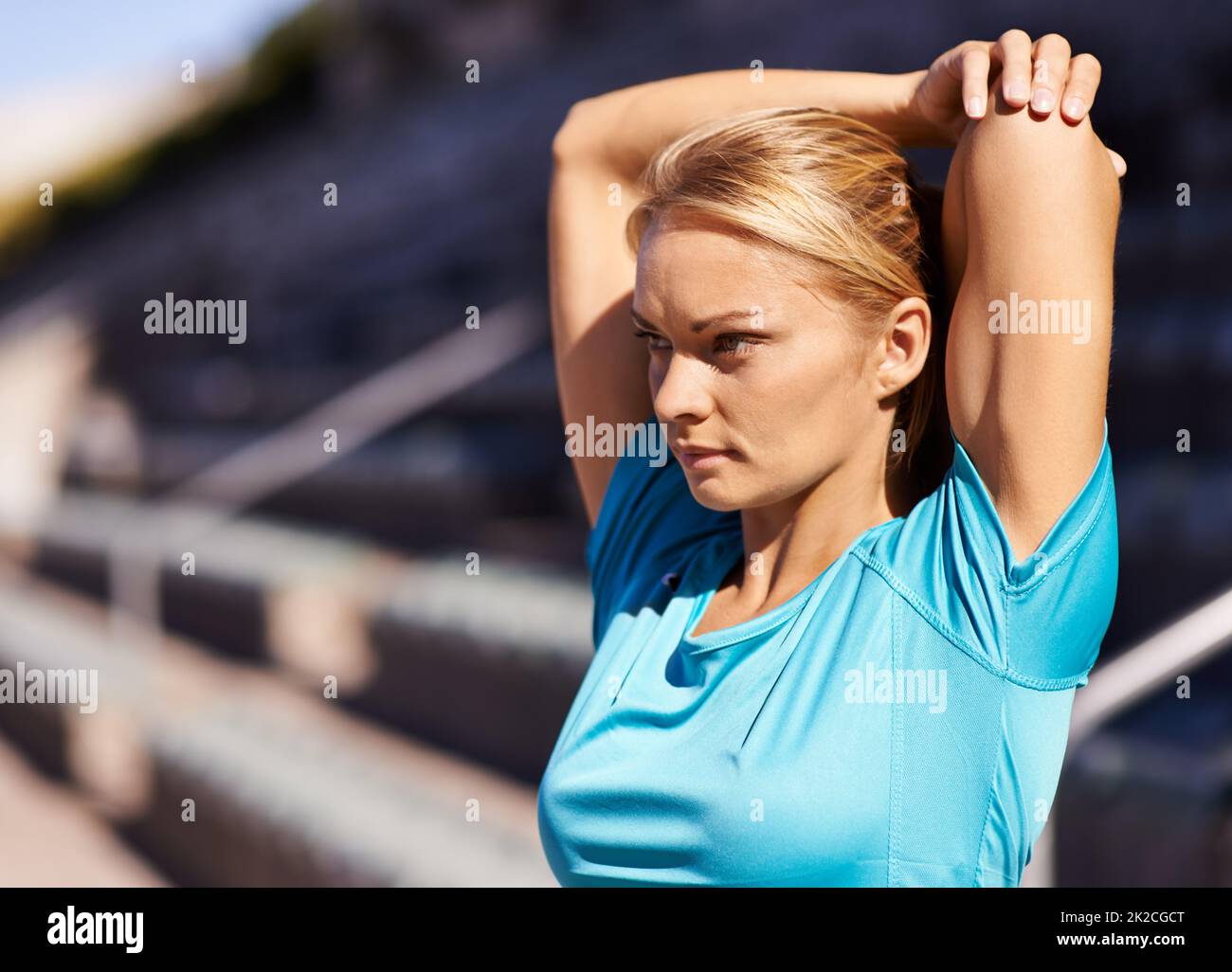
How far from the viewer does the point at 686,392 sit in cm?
117

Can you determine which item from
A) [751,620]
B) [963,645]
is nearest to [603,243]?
[751,620]

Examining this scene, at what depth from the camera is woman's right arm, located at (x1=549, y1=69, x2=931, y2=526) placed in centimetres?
148

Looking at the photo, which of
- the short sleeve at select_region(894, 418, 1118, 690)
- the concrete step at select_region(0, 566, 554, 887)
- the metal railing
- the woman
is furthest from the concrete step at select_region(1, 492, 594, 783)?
the short sleeve at select_region(894, 418, 1118, 690)

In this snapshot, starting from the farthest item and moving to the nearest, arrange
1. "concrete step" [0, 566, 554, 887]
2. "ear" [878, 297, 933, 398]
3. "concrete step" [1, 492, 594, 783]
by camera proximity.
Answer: "concrete step" [1, 492, 594, 783], "concrete step" [0, 566, 554, 887], "ear" [878, 297, 933, 398]

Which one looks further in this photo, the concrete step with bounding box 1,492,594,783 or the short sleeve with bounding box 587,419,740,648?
the concrete step with bounding box 1,492,594,783

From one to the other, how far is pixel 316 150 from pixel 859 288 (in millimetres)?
6724

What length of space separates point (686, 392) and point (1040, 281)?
31cm

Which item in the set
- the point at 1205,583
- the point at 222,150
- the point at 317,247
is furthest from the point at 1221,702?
the point at 222,150

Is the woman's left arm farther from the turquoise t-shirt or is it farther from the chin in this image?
the chin

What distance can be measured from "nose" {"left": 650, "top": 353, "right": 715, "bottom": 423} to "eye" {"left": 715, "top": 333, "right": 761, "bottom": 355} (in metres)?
0.02

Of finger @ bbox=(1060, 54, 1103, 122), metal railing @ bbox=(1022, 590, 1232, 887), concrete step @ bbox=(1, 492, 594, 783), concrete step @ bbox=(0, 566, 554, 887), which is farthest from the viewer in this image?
concrete step @ bbox=(1, 492, 594, 783)

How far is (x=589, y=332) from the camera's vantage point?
5.05 feet

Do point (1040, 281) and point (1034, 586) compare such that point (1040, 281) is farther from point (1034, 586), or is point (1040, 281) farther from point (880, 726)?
point (880, 726)

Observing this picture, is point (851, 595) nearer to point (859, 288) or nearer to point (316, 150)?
point (859, 288)
